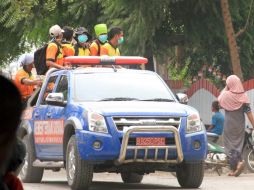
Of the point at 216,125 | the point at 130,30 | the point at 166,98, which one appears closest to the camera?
the point at 166,98

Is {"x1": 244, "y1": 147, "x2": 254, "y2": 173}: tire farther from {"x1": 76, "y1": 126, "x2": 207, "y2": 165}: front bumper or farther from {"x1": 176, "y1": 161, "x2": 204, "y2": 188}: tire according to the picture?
{"x1": 76, "y1": 126, "x2": 207, "y2": 165}: front bumper

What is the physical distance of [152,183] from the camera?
14891 mm

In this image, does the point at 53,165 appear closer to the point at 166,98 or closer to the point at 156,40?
the point at 166,98

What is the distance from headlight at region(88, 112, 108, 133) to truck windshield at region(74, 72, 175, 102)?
0.67 metres

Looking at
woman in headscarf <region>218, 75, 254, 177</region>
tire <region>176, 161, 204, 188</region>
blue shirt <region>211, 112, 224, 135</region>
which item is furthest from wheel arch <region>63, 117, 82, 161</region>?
blue shirt <region>211, 112, 224, 135</region>

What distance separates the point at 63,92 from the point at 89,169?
1692 mm

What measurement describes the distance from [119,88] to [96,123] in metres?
1.07

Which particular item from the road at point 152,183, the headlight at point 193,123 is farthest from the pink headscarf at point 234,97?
the headlight at point 193,123

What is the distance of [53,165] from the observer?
47.4ft

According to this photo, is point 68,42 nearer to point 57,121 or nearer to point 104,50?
point 104,50

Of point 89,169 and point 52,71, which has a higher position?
point 52,71

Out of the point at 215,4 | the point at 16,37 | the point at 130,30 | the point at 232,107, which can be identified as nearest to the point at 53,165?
the point at 232,107

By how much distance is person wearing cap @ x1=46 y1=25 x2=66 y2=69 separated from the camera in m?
15.9

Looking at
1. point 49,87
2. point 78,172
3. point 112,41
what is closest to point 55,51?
point 112,41
